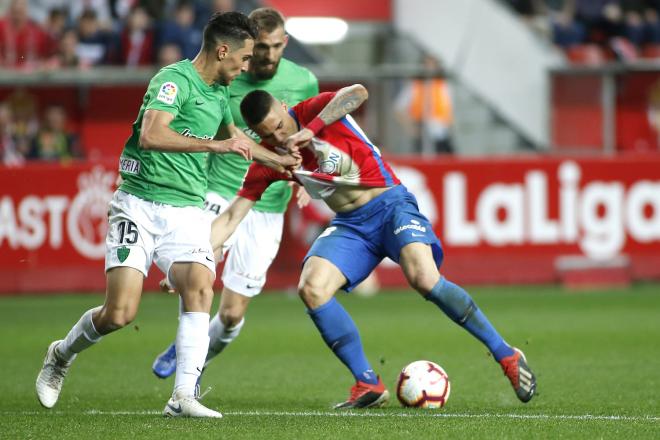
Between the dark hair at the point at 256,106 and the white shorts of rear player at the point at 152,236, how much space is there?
698 mm

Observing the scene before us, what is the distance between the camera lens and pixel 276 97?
30.5 feet

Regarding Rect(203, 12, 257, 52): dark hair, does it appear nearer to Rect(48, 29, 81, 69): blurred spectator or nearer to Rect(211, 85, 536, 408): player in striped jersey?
Rect(211, 85, 536, 408): player in striped jersey

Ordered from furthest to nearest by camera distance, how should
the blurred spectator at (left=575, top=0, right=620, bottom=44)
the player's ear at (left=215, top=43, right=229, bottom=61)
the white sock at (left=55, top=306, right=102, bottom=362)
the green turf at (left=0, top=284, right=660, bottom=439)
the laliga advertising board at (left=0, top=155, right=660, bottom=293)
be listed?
the blurred spectator at (left=575, top=0, right=620, bottom=44) → the laliga advertising board at (left=0, top=155, right=660, bottom=293) → the white sock at (left=55, top=306, right=102, bottom=362) → the player's ear at (left=215, top=43, right=229, bottom=61) → the green turf at (left=0, top=284, right=660, bottom=439)

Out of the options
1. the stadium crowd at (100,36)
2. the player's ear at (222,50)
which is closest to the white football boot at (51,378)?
the player's ear at (222,50)

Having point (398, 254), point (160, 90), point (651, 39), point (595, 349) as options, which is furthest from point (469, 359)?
point (651, 39)

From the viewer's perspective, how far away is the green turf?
22.3 ft

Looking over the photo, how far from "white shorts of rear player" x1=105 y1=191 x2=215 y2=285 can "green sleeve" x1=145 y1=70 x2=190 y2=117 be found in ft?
2.08

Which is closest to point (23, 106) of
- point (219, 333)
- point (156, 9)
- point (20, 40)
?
point (20, 40)

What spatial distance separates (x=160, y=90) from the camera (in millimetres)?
7203

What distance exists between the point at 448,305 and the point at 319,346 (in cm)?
449

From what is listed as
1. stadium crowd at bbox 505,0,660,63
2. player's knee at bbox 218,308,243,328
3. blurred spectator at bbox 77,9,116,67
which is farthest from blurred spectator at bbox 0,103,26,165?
player's knee at bbox 218,308,243,328

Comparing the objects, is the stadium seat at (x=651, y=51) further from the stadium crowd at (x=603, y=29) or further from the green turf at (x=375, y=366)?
the green turf at (x=375, y=366)

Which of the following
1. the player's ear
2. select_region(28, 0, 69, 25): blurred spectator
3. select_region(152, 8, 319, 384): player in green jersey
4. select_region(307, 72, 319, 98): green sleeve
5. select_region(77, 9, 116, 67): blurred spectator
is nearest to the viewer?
the player's ear

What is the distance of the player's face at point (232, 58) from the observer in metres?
7.40
